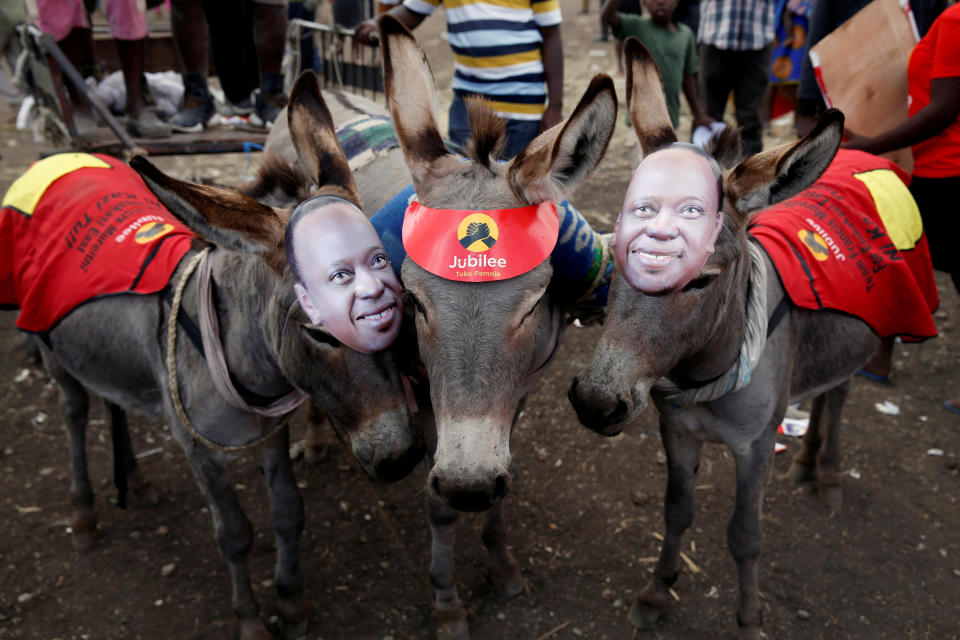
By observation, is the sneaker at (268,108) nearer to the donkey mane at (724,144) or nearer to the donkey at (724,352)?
the donkey at (724,352)

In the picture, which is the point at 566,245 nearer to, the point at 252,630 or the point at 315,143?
the point at 315,143

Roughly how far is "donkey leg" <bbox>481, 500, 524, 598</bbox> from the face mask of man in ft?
5.55

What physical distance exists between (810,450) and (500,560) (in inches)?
86.7

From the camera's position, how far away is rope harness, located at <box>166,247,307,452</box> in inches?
111

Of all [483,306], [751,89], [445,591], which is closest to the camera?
[483,306]

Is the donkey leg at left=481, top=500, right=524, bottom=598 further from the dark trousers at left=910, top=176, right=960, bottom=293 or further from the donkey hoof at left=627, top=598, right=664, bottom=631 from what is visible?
the dark trousers at left=910, top=176, right=960, bottom=293

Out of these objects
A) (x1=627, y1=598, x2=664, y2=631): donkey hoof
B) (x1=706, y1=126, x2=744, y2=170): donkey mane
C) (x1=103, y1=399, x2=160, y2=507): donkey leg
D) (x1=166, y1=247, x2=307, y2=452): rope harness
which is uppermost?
(x1=706, y1=126, x2=744, y2=170): donkey mane

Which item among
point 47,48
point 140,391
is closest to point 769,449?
point 140,391

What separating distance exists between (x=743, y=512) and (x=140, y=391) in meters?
2.92

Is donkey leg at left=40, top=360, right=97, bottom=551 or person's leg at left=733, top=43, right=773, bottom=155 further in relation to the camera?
person's leg at left=733, top=43, right=773, bottom=155

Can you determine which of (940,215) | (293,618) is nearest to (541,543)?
(293,618)

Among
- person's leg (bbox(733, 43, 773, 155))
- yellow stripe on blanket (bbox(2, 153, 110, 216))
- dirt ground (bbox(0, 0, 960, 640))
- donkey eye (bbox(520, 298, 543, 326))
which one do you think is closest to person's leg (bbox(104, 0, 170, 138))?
yellow stripe on blanket (bbox(2, 153, 110, 216))

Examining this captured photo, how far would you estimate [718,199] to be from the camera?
2.40m

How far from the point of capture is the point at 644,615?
351cm
